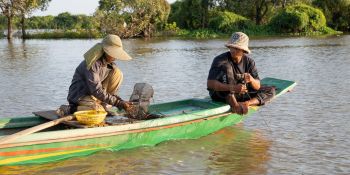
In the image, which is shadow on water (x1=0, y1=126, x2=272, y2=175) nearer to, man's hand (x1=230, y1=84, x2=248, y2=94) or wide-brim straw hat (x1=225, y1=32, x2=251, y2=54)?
man's hand (x1=230, y1=84, x2=248, y2=94)

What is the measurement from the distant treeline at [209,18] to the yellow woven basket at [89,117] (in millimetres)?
37720

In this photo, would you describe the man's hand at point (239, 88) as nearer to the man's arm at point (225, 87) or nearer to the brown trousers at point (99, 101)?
the man's arm at point (225, 87)

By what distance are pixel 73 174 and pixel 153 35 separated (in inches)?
1607

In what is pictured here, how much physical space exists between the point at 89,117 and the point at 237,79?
2.42m

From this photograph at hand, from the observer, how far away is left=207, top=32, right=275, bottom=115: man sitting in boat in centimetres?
742

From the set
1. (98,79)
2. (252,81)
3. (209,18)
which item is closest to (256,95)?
(252,81)

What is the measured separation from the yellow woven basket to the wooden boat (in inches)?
8.8

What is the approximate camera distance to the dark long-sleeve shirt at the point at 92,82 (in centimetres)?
667

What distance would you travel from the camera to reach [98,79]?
6.73 meters

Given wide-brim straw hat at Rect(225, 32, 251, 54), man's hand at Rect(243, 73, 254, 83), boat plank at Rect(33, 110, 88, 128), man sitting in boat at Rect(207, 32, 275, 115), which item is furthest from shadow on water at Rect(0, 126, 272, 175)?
wide-brim straw hat at Rect(225, 32, 251, 54)

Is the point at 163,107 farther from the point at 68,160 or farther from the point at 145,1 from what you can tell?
the point at 145,1

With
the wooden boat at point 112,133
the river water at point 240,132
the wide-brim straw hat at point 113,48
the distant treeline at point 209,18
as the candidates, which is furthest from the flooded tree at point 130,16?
the wide-brim straw hat at point 113,48

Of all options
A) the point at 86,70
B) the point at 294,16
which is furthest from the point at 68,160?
the point at 294,16

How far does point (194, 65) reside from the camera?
18859 millimetres
